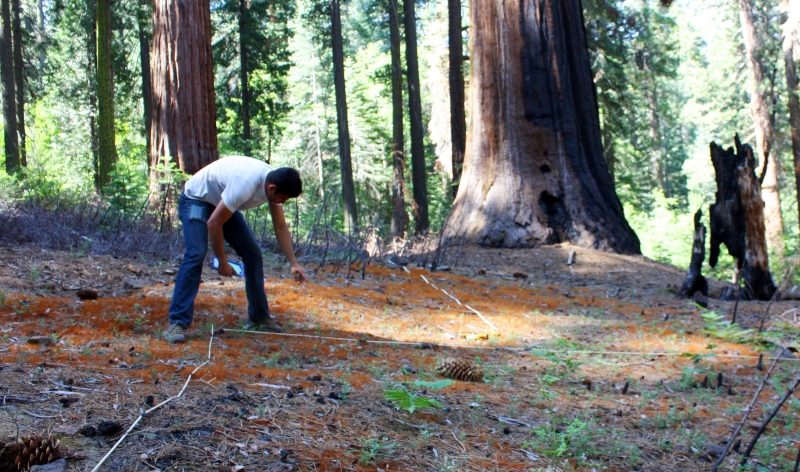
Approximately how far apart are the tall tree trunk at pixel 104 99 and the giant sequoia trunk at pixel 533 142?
8016 millimetres

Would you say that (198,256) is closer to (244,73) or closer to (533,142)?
(533,142)

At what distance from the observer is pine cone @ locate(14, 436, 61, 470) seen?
258 cm

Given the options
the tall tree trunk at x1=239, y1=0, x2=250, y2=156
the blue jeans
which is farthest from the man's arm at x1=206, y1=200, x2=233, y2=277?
the tall tree trunk at x1=239, y1=0, x2=250, y2=156

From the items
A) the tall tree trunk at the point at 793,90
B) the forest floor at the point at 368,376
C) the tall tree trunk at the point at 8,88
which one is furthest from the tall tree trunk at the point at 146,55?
the tall tree trunk at the point at 793,90

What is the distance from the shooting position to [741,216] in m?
8.64

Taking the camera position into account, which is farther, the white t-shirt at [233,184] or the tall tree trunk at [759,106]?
the tall tree trunk at [759,106]

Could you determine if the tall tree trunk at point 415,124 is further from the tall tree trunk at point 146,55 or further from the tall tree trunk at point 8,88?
the tall tree trunk at point 8,88

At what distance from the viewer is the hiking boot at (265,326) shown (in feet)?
18.7

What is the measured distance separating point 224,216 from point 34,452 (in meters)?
2.53

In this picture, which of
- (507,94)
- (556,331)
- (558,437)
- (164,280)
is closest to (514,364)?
(556,331)

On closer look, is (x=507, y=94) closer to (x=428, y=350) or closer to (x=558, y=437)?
(x=428, y=350)

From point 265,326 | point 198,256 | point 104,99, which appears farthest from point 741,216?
point 104,99

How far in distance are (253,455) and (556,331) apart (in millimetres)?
4385

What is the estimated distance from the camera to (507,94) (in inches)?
482
